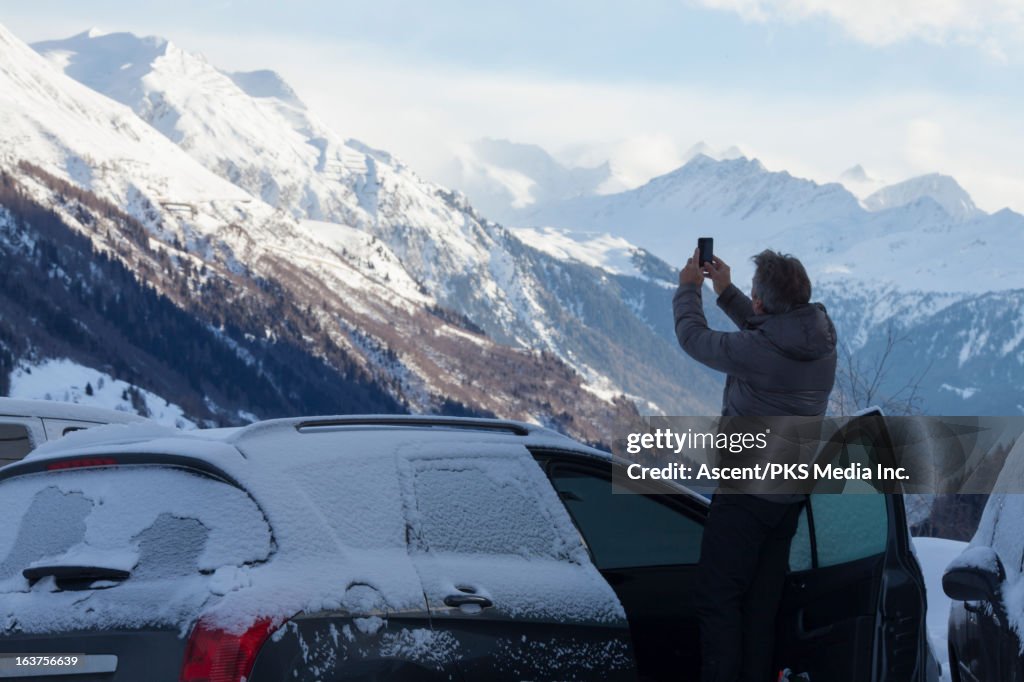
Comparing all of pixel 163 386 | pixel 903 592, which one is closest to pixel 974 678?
pixel 903 592

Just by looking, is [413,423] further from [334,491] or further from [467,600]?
[467,600]

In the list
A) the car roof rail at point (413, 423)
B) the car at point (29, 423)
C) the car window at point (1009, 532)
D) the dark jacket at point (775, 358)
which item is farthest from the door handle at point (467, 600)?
the car at point (29, 423)

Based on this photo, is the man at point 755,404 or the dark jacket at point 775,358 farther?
Result: the dark jacket at point 775,358

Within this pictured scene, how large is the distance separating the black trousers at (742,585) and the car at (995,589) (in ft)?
2.29

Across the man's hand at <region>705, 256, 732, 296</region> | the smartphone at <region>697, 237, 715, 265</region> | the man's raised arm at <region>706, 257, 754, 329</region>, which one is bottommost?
the man's raised arm at <region>706, 257, 754, 329</region>

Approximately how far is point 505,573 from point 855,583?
1.37m

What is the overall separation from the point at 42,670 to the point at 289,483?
0.89 meters

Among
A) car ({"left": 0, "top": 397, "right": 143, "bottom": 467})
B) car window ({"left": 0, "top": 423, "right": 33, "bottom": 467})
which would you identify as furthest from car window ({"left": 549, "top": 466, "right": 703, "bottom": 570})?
car window ({"left": 0, "top": 423, "right": 33, "bottom": 467})

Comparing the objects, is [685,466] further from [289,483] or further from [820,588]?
[289,483]

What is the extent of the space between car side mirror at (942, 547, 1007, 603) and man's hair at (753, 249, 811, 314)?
50.1 inches

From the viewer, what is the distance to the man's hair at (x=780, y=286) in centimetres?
532

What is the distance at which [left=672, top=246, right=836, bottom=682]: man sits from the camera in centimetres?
502

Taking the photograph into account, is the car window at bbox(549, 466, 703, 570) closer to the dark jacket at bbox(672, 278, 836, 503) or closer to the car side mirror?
the dark jacket at bbox(672, 278, 836, 503)

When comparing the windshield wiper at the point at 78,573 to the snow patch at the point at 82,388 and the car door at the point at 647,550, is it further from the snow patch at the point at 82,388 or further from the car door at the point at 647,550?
the snow patch at the point at 82,388
